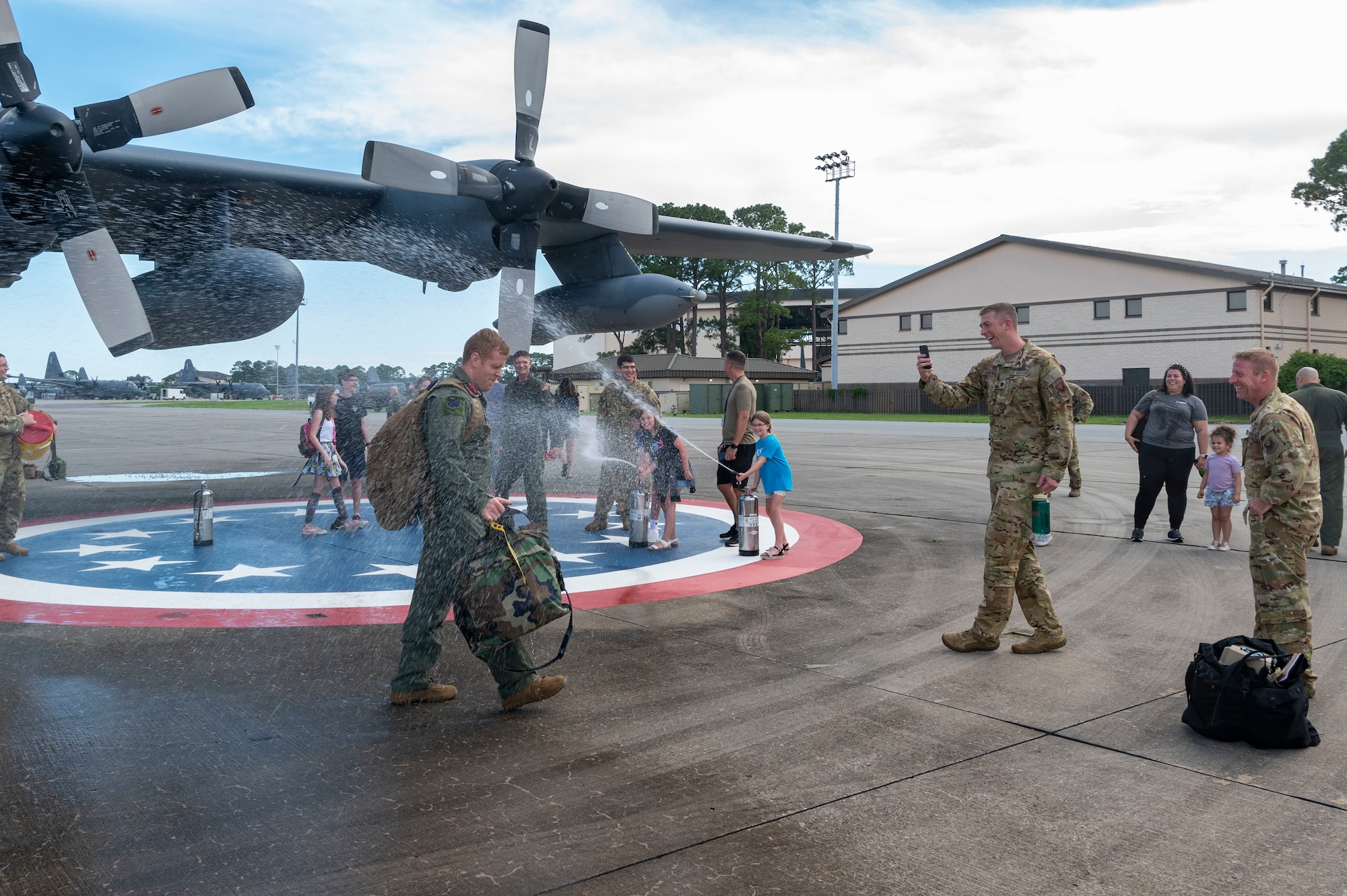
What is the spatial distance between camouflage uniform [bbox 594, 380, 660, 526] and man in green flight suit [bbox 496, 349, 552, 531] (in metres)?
0.66

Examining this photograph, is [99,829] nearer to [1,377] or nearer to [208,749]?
[208,749]

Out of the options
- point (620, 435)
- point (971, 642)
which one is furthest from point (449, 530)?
point (620, 435)

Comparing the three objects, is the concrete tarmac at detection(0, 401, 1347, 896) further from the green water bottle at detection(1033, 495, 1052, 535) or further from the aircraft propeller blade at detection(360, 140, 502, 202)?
the aircraft propeller blade at detection(360, 140, 502, 202)

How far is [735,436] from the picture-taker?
28.6 feet

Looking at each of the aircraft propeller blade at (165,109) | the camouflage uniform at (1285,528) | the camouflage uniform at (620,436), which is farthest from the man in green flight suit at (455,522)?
the aircraft propeller blade at (165,109)

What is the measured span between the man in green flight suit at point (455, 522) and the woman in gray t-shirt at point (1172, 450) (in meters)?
7.29

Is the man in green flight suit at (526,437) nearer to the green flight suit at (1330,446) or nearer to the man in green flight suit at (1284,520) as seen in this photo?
the man in green flight suit at (1284,520)

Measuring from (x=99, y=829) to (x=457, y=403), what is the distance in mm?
2223

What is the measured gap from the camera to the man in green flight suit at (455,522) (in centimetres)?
429

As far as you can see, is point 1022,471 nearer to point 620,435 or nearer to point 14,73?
point 620,435

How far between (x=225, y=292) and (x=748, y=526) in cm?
752

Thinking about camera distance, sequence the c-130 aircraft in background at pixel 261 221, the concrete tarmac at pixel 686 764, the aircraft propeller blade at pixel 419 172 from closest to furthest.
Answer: the concrete tarmac at pixel 686 764 < the c-130 aircraft in background at pixel 261 221 < the aircraft propeller blade at pixel 419 172

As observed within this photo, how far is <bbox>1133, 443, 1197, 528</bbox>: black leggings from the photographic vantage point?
29.9 ft

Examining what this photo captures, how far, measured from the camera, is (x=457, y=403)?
432cm
